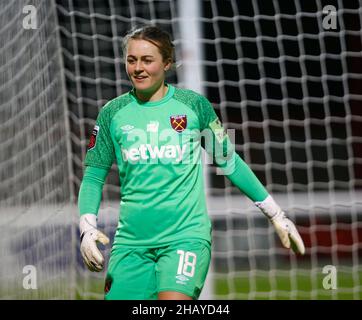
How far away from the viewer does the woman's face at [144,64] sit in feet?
12.6

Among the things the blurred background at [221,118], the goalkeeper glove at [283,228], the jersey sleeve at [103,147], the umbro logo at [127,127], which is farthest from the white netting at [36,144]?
the goalkeeper glove at [283,228]

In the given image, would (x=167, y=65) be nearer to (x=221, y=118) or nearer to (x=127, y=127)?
(x=127, y=127)

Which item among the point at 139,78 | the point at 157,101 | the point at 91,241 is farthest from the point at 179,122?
the point at 91,241

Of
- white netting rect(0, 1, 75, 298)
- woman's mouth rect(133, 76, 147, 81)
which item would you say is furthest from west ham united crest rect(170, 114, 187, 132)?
white netting rect(0, 1, 75, 298)

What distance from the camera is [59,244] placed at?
559 cm

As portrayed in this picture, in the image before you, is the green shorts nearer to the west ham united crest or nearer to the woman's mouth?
the west ham united crest

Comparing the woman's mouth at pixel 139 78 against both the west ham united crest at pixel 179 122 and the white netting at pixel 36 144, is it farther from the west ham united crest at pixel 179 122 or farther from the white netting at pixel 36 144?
the white netting at pixel 36 144

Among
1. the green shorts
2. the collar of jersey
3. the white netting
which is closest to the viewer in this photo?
the green shorts

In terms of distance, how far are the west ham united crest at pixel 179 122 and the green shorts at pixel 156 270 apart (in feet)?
1.59

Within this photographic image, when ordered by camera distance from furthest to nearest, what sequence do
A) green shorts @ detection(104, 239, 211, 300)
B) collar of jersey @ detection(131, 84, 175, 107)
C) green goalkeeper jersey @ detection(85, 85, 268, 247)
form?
collar of jersey @ detection(131, 84, 175, 107) < green goalkeeper jersey @ detection(85, 85, 268, 247) < green shorts @ detection(104, 239, 211, 300)

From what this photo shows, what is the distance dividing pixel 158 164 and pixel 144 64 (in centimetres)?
43

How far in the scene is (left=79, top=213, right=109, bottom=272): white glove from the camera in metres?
3.73

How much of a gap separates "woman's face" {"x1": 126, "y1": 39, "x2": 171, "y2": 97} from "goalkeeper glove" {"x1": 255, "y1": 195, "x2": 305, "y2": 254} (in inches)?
28.9
